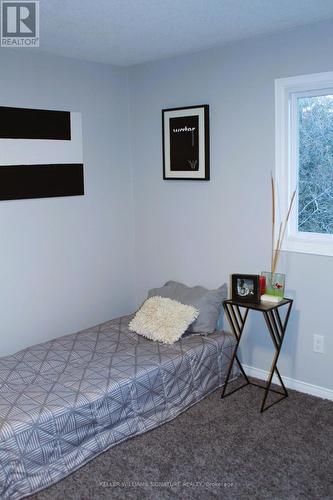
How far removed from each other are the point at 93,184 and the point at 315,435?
236cm

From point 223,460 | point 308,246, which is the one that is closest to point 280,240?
point 308,246

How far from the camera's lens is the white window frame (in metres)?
3.38

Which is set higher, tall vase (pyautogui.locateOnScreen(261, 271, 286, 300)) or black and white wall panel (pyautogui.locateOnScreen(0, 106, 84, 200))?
black and white wall panel (pyautogui.locateOnScreen(0, 106, 84, 200))

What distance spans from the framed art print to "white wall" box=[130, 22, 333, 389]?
0.19ft

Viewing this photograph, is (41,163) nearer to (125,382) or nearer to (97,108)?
(97,108)

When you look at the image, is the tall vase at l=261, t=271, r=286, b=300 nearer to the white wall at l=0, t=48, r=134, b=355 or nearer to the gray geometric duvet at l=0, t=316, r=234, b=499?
the gray geometric duvet at l=0, t=316, r=234, b=499

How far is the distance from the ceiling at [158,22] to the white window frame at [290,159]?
37cm

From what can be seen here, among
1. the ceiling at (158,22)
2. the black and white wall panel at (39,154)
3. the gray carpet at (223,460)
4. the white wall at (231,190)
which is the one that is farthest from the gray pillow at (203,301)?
the ceiling at (158,22)

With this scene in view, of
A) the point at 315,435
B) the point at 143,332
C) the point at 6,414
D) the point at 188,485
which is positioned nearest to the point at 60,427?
the point at 6,414

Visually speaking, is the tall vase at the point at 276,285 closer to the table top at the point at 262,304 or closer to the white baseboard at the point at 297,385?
the table top at the point at 262,304

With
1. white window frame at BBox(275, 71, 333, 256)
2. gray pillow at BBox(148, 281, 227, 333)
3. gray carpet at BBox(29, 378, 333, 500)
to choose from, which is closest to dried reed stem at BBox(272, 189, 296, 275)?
white window frame at BBox(275, 71, 333, 256)

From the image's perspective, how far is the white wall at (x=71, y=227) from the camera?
12.0 feet

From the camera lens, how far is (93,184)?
13.6 feet

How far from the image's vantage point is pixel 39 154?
12.3 feet
